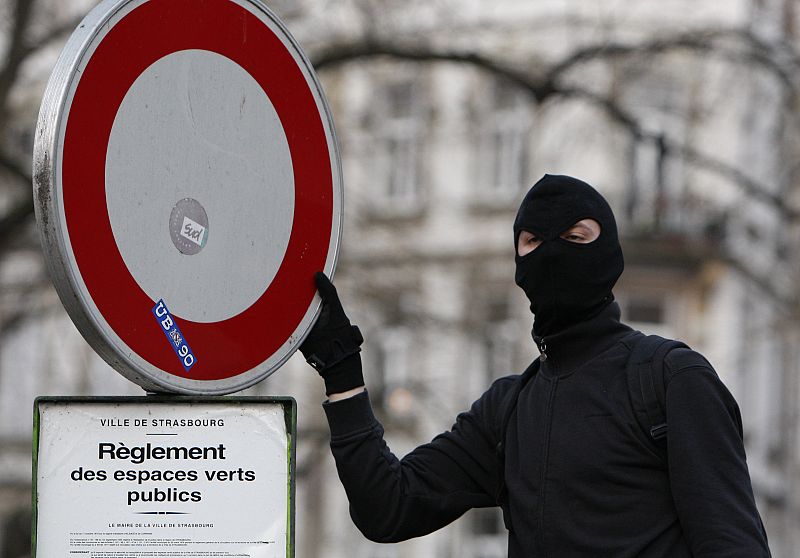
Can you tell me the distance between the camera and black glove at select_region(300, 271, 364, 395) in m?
3.30

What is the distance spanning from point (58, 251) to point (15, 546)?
12.7m

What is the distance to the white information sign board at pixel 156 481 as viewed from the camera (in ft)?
9.48

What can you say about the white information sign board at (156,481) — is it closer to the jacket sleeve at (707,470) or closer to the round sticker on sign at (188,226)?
the round sticker on sign at (188,226)

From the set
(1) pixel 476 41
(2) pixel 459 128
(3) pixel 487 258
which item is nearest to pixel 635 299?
(3) pixel 487 258

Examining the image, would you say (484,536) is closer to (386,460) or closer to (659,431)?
(386,460)

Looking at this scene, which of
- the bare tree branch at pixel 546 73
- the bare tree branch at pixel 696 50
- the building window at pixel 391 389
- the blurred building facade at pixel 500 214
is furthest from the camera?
the building window at pixel 391 389

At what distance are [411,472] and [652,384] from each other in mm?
670

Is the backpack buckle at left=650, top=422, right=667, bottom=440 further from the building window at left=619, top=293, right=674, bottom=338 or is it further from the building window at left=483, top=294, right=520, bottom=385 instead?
the building window at left=619, top=293, right=674, bottom=338

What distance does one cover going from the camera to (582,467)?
10.5 feet

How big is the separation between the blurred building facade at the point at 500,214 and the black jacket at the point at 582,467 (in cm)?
747

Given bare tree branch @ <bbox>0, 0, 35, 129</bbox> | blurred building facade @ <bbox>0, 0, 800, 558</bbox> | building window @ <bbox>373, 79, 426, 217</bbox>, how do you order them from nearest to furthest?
bare tree branch @ <bbox>0, 0, 35, 129</bbox> < blurred building facade @ <bbox>0, 0, 800, 558</bbox> < building window @ <bbox>373, 79, 426, 217</bbox>

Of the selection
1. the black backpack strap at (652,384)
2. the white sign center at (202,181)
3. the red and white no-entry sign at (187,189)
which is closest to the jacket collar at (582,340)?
the black backpack strap at (652,384)

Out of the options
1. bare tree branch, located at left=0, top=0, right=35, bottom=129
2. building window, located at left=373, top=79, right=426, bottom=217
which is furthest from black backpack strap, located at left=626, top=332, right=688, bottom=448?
building window, located at left=373, top=79, right=426, bottom=217

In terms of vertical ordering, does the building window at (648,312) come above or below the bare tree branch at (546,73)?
below
